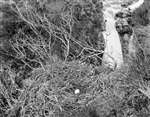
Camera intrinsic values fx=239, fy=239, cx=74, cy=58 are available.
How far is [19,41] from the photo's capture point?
21.1 feet

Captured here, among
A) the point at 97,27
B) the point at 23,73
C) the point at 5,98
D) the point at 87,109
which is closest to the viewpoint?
the point at 87,109

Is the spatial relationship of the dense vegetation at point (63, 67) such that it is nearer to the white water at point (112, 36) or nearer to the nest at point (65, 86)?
the nest at point (65, 86)

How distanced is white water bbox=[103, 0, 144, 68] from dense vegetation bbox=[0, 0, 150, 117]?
223 mm

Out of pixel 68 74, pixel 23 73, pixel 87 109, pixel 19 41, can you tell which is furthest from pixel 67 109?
pixel 19 41

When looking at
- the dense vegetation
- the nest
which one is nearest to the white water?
the dense vegetation

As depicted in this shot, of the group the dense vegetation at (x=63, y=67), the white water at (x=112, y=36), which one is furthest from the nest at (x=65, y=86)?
the white water at (x=112, y=36)

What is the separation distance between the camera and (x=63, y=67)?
18.4 feet

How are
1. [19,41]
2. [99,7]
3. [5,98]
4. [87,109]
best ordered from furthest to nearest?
[99,7] → [19,41] → [5,98] → [87,109]

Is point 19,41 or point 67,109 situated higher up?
point 19,41

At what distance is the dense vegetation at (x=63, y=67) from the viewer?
4.80 metres

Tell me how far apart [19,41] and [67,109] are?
8.31 ft

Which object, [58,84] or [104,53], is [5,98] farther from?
[104,53]

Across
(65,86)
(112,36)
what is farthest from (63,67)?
(112,36)

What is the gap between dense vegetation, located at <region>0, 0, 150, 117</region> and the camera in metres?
4.80
